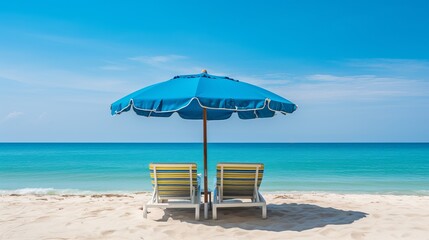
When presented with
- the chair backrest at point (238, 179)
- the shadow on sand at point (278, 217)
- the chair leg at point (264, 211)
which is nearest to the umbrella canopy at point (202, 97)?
the chair backrest at point (238, 179)

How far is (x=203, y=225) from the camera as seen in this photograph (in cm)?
488

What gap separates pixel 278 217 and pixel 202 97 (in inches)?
84.8

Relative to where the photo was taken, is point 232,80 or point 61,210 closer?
point 232,80

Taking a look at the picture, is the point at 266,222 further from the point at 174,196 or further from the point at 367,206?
the point at 367,206

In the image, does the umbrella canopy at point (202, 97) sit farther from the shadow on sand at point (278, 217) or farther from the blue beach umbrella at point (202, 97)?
the shadow on sand at point (278, 217)

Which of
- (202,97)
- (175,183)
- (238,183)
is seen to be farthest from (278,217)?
(202,97)

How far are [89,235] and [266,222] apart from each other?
2.18m

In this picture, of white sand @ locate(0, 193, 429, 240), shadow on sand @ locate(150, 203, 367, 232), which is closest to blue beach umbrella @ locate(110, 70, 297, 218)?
shadow on sand @ locate(150, 203, 367, 232)

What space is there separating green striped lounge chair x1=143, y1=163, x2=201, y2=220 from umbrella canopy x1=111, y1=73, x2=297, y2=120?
822mm

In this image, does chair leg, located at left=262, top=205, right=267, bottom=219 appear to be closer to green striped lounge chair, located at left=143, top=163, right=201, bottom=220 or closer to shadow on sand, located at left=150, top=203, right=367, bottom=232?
shadow on sand, located at left=150, top=203, right=367, bottom=232

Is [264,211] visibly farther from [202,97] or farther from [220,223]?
[202,97]

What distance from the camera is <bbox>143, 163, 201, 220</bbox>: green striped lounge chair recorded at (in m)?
5.03

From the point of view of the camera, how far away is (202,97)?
14.4 ft

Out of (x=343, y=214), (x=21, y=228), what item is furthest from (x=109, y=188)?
(x=343, y=214)
